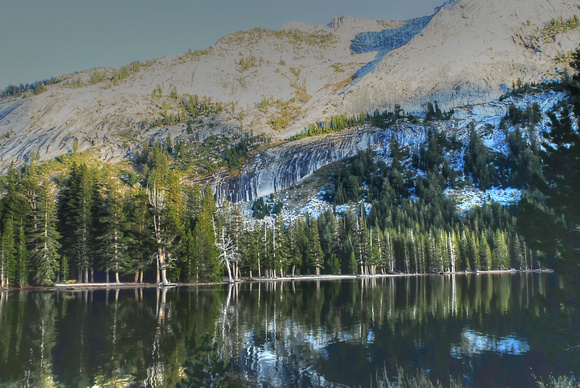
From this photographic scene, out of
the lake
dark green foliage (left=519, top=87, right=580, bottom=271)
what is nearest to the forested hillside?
dark green foliage (left=519, top=87, right=580, bottom=271)

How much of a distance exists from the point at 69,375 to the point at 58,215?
63.1 metres

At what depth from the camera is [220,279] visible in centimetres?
7512

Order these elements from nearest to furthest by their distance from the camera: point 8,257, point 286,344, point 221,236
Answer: point 286,344, point 8,257, point 221,236

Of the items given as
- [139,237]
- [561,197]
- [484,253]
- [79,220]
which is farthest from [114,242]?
[484,253]

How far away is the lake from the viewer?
16031 millimetres

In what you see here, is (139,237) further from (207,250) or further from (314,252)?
(314,252)

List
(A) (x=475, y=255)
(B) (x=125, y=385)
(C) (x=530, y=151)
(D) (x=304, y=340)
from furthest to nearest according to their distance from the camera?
1. (C) (x=530, y=151)
2. (A) (x=475, y=255)
3. (D) (x=304, y=340)
4. (B) (x=125, y=385)

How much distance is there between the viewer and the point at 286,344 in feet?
70.5

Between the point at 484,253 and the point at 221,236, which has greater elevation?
the point at 221,236

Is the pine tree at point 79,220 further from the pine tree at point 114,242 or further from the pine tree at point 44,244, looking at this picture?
the pine tree at point 44,244

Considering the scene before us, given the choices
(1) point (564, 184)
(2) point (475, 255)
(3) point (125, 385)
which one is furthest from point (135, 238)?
(2) point (475, 255)

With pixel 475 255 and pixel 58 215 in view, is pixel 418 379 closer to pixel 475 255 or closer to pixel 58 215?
pixel 58 215

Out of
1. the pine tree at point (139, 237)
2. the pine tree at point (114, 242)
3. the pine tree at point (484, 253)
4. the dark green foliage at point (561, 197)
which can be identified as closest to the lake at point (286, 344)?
the dark green foliage at point (561, 197)

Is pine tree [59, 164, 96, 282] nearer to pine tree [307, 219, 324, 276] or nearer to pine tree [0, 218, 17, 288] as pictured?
pine tree [0, 218, 17, 288]
